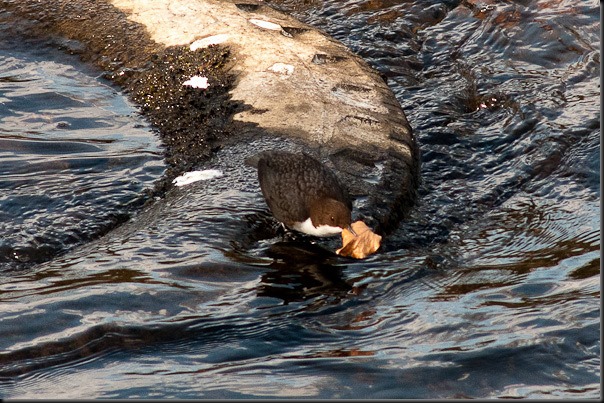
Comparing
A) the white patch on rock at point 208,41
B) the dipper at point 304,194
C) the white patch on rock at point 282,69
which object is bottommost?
the dipper at point 304,194

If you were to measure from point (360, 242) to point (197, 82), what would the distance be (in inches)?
109

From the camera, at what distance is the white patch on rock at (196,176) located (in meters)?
6.19

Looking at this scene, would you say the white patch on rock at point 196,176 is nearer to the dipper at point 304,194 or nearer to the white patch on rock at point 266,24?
the dipper at point 304,194

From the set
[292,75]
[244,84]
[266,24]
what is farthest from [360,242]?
[266,24]

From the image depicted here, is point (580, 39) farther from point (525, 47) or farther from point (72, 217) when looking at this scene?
point (72, 217)

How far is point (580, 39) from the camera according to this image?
8609 millimetres

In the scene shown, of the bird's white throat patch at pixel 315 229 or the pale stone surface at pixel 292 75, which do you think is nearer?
the bird's white throat patch at pixel 315 229

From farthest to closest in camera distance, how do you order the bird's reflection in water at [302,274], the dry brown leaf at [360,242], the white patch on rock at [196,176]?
the white patch on rock at [196,176] → the dry brown leaf at [360,242] → the bird's reflection in water at [302,274]

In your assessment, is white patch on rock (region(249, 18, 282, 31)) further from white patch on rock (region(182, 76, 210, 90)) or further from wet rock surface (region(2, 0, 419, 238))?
white patch on rock (region(182, 76, 210, 90))

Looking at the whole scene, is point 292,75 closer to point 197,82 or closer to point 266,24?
point 197,82

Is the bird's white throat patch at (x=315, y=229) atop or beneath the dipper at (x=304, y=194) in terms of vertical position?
beneath

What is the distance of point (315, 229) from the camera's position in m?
5.43

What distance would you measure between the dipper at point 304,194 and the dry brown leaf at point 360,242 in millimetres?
70

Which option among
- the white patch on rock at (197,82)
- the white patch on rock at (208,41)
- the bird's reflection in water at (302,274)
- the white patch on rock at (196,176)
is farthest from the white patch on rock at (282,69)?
the bird's reflection in water at (302,274)
